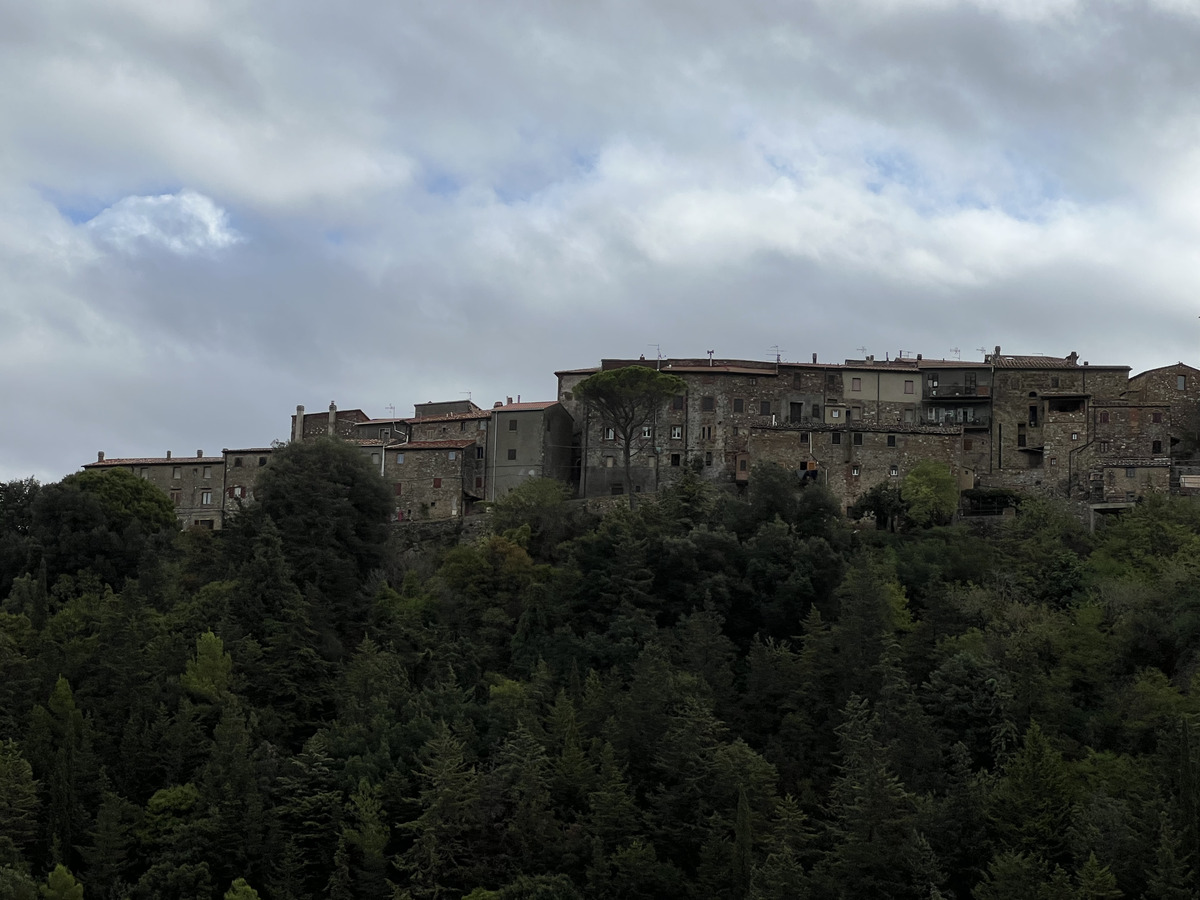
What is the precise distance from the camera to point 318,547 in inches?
2618

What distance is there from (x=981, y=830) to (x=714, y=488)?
29.7 meters

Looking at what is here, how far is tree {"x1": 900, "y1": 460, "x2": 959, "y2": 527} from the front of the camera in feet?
237

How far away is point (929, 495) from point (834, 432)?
6.28 m

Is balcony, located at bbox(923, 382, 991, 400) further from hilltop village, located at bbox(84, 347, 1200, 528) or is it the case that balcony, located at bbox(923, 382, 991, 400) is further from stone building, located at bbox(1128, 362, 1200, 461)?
stone building, located at bbox(1128, 362, 1200, 461)

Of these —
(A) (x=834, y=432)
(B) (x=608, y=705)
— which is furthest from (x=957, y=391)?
(B) (x=608, y=705)

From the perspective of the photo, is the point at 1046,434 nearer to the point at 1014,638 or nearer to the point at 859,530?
the point at 859,530

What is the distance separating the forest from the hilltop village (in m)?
6.19

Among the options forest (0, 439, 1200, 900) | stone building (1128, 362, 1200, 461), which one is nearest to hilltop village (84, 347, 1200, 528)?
stone building (1128, 362, 1200, 461)

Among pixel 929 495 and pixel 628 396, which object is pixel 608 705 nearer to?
pixel 929 495

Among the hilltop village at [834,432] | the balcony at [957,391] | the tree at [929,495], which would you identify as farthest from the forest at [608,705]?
the balcony at [957,391]

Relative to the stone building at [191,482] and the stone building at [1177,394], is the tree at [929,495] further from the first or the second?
the stone building at [191,482]

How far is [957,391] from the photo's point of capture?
80938 millimetres

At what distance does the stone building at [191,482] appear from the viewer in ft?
284

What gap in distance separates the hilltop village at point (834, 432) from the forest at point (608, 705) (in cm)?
619
